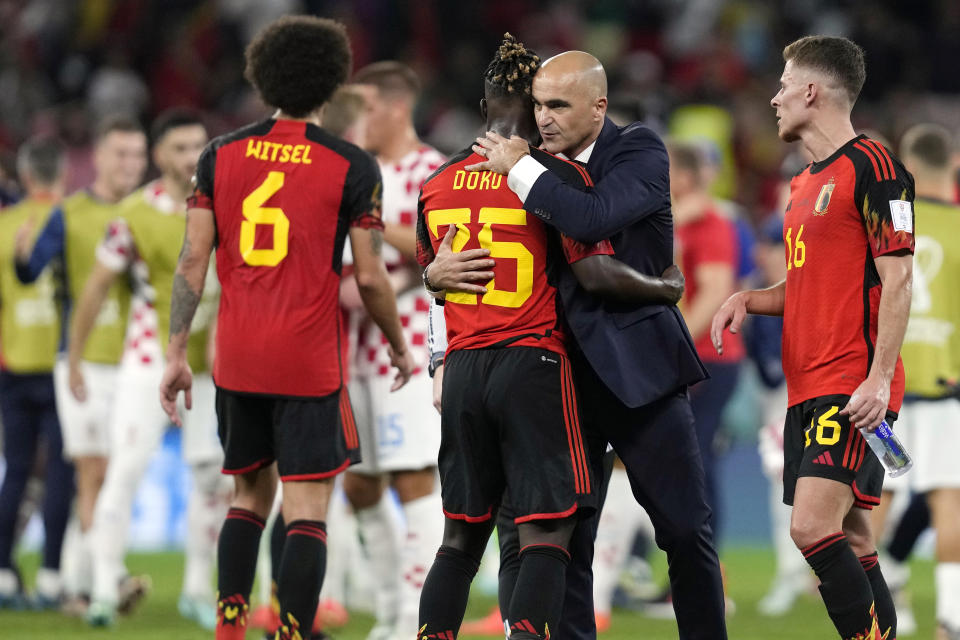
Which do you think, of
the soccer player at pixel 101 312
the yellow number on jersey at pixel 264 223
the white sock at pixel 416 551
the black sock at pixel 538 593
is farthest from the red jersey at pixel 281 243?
the soccer player at pixel 101 312

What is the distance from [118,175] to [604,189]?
15.7 feet

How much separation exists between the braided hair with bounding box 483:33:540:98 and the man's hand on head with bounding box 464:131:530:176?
0.15 metres

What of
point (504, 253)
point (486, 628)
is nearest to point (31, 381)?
point (486, 628)

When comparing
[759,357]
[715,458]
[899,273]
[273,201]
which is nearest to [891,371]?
[899,273]

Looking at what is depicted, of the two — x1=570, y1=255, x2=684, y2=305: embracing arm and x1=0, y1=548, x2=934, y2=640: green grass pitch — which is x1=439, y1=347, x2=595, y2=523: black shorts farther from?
x1=0, y1=548, x2=934, y2=640: green grass pitch

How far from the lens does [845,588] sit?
493 cm

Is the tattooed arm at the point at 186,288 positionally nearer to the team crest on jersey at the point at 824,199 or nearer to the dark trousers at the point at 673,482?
the dark trousers at the point at 673,482

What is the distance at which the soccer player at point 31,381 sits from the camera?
886cm

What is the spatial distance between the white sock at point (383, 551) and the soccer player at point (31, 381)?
243 cm

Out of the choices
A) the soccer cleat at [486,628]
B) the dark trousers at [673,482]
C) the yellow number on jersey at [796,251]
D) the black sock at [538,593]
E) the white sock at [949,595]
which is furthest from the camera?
the soccer cleat at [486,628]

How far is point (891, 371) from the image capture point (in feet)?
15.9

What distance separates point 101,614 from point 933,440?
14.3 ft

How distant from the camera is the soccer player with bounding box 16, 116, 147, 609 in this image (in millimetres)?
8594

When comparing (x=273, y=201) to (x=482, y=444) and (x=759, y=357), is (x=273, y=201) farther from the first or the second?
(x=759, y=357)
